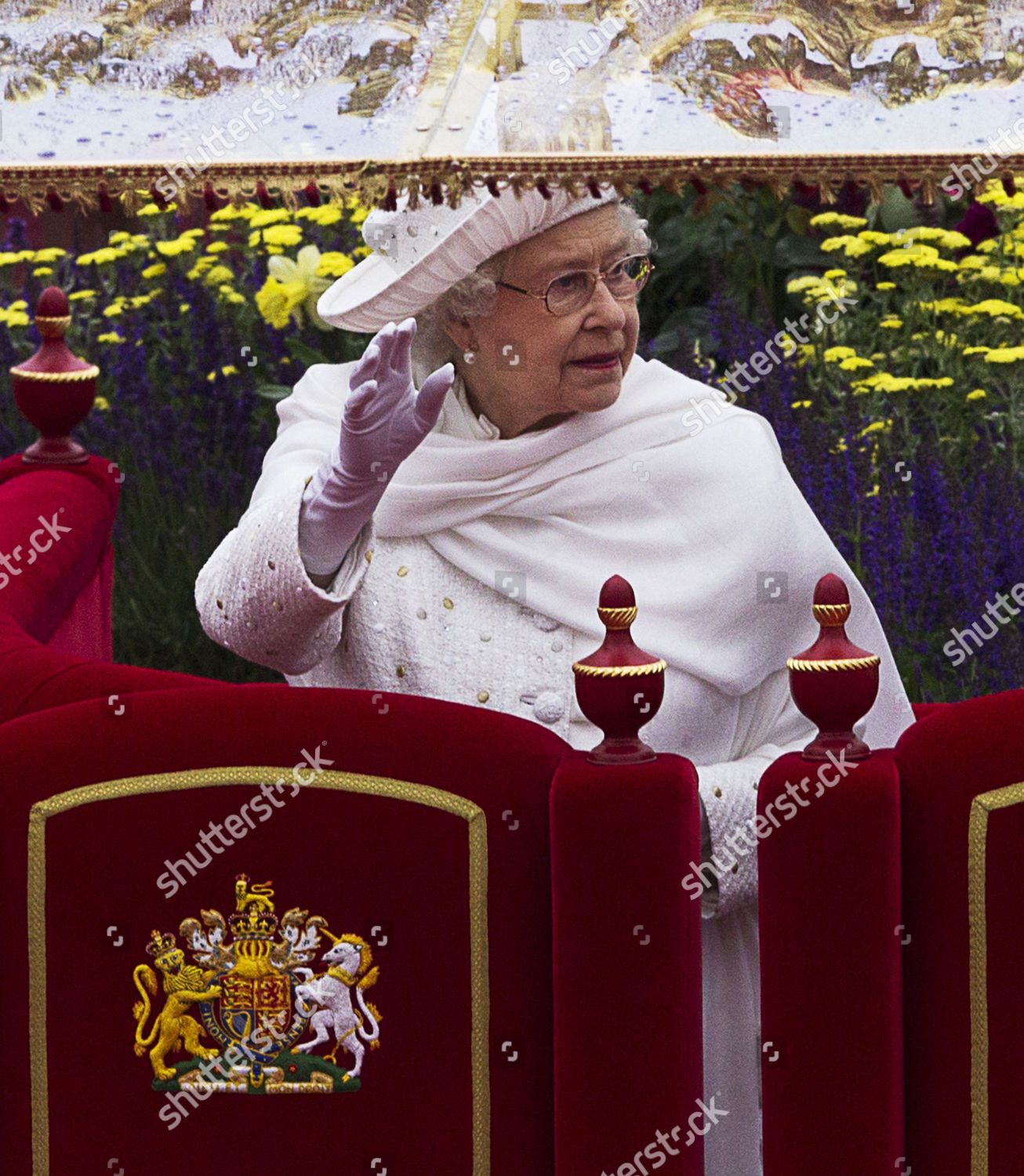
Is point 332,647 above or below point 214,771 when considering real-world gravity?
below

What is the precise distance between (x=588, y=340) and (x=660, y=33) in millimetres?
498

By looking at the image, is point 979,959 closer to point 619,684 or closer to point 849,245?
point 619,684

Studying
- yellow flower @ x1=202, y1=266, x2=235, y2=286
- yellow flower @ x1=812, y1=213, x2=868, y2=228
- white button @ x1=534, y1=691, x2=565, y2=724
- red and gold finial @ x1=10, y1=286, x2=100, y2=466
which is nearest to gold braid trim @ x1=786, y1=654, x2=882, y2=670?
white button @ x1=534, y1=691, x2=565, y2=724

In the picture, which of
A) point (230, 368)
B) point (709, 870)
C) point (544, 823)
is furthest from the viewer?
point (230, 368)

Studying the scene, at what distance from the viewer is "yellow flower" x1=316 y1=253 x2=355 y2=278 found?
3914mm

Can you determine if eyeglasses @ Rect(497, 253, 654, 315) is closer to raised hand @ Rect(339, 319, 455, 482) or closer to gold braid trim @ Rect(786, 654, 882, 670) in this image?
raised hand @ Rect(339, 319, 455, 482)

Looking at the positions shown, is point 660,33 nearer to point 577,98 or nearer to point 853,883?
point 577,98

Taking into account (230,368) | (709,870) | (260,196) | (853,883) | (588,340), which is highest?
(260,196)

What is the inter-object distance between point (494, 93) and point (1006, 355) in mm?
2200

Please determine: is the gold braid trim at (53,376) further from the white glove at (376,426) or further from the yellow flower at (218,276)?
the yellow flower at (218,276)

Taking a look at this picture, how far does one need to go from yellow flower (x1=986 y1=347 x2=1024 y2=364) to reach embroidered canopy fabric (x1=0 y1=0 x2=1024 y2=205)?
6.80ft

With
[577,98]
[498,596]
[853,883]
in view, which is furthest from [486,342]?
[853,883]

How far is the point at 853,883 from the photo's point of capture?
1.42 m

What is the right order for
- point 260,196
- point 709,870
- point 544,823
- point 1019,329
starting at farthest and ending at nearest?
point 1019,329 → point 709,870 → point 544,823 → point 260,196
